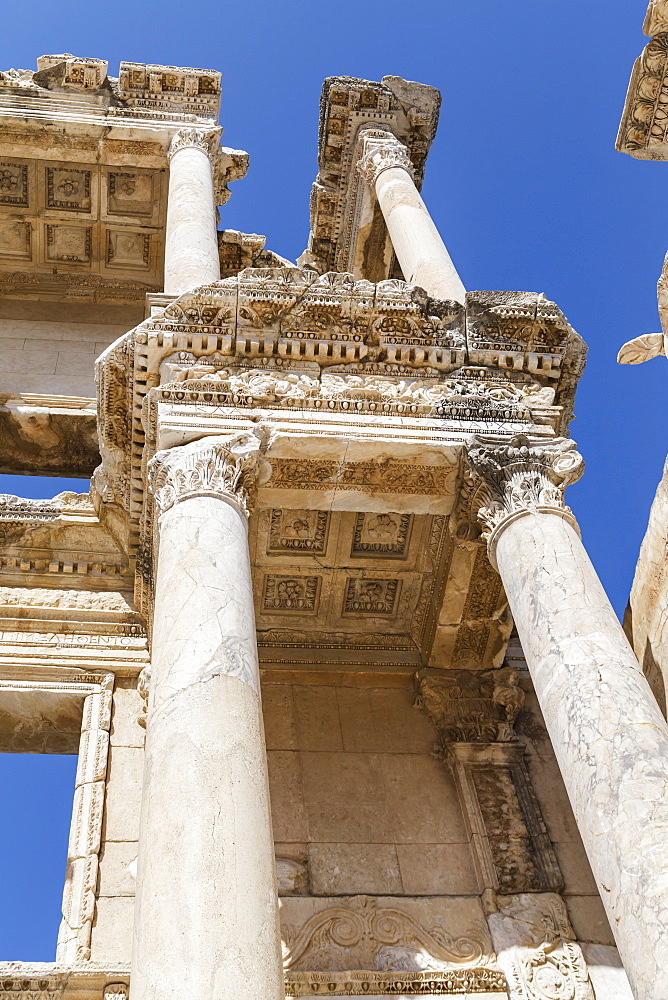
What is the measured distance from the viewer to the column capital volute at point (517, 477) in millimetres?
9898

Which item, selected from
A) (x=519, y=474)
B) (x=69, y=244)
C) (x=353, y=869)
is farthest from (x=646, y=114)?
(x=69, y=244)

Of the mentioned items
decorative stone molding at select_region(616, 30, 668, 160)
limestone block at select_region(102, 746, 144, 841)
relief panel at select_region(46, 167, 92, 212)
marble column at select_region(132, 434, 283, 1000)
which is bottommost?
marble column at select_region(132, 434, 283, 1000)

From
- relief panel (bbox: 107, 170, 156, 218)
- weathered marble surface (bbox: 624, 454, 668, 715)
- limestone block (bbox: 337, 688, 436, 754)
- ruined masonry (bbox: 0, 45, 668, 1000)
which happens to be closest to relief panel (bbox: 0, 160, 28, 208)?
relief panel (bbox: 107, 170, 156, 218)

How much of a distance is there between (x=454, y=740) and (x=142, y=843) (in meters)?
5.76

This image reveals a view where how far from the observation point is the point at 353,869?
10.8 meters

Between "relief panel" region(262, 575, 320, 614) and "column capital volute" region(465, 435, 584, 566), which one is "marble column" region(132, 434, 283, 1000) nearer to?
"column capital volute" region(465, 435, 584, 566)

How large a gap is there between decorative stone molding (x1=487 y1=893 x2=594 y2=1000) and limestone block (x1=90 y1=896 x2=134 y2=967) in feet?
11.0

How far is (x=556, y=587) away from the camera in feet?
29.3

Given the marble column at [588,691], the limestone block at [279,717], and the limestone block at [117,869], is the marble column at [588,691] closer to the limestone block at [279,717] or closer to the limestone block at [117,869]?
the limestone block at [279,717]

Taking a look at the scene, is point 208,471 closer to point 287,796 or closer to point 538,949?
point 287,796

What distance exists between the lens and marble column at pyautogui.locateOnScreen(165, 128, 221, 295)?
14523mm

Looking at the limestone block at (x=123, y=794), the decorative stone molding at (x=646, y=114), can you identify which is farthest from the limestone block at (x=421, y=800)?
the decorative stone molding at (x=646, y=114)

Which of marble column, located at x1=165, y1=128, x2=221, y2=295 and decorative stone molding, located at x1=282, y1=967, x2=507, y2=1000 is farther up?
marble column, located at x1=165, y1=128, x2=221, y2=295

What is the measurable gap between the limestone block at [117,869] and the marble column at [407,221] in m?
7.54
